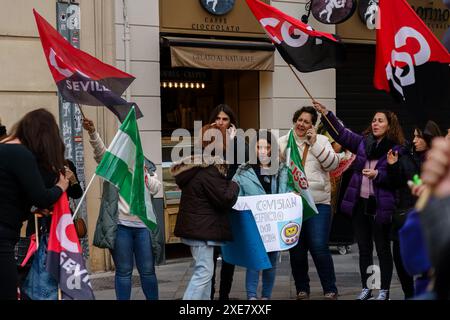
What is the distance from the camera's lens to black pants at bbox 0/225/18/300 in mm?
5406

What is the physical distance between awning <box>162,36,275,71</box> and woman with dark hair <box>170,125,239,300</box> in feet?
12.7

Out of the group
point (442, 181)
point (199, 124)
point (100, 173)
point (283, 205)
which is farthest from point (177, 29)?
point (442, 181)

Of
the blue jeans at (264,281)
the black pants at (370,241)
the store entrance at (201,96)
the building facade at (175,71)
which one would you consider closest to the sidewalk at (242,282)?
the black pants at (370,241)

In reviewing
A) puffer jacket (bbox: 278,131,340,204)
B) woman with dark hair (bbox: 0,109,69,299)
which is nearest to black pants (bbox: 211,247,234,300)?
puffer jacket (bbox: 278,131,340,204)

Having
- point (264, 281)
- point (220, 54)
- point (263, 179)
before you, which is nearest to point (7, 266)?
point (264, 281)

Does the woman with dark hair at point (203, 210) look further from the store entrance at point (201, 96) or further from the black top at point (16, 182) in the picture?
the store entrance at point (201, 96)

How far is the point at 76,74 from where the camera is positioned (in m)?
7.53

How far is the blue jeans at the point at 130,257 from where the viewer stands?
7316 millimetres

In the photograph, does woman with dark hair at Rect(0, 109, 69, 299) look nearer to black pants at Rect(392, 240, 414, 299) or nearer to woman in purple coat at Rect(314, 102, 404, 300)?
Result: woman in purple coat at Rect(314, 102, 404, 300)

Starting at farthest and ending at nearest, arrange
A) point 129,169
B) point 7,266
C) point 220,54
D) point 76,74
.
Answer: point 220,54
point 76,74
point 129,169
point 7,266

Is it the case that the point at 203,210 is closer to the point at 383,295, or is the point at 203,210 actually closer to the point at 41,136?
the point at 41,136

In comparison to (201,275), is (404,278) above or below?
below

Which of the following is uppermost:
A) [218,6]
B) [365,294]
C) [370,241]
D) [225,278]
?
[218,6]

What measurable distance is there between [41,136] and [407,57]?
3087 mm
